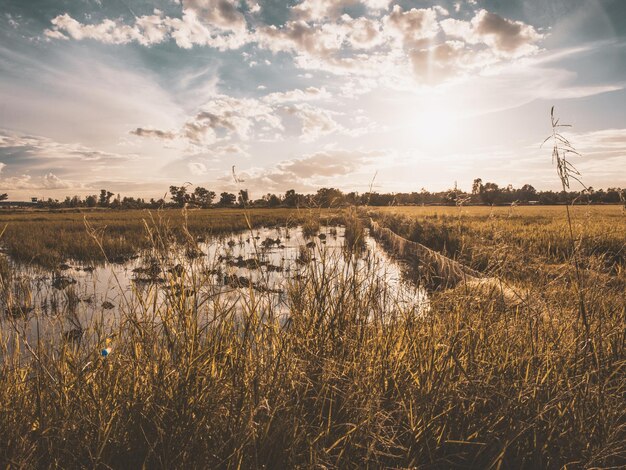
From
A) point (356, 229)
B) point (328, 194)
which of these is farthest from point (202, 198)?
point (356, 229)

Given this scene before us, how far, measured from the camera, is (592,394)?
6.98 feet

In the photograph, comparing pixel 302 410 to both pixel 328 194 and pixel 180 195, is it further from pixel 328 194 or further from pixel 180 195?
pixel 328 194

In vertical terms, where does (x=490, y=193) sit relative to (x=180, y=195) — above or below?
above

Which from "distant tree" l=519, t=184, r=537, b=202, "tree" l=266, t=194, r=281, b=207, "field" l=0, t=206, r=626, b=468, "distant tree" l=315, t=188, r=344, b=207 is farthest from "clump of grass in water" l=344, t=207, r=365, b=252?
"distant tree" l=519, t=184, r=537, b=202

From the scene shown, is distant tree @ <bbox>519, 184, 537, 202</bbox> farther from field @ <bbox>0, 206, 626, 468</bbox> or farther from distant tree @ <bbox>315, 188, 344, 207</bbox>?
field @ <bbox>0, 206, 626, 468</bbox>

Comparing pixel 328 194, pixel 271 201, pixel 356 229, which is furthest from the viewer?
pixel 271 201

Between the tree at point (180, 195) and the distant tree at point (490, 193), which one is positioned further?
the distant tree at point (490, 193)

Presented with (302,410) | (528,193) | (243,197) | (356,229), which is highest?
(528,193)

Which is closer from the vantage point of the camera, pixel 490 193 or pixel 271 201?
pixel 271 201

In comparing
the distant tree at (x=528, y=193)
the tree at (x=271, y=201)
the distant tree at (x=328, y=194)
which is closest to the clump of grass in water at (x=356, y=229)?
the distant tree at (x=328, y=194)

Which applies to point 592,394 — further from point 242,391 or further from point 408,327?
point 242,391

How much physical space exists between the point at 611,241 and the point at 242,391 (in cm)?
1387

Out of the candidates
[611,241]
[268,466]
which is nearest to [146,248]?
[268,466]

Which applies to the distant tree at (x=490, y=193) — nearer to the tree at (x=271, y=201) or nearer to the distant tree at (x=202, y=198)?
the tree at (x=271, y=201)
